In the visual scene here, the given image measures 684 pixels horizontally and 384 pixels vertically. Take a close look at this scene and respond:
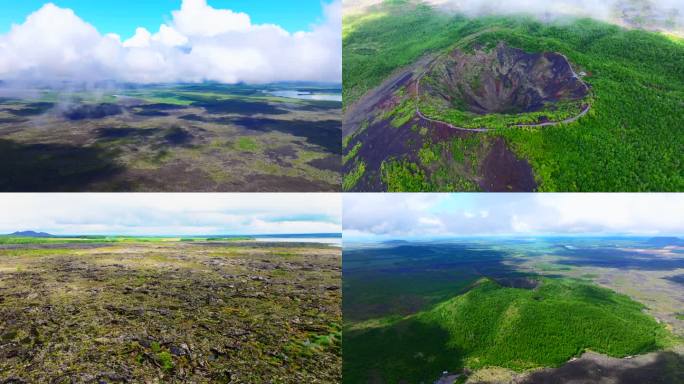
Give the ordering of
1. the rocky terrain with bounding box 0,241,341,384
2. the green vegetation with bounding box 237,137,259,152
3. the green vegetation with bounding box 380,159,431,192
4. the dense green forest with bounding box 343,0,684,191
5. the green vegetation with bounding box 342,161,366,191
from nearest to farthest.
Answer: the rocky terrain with bounding box 0,241,341,384, the dense green forest with bounding box 343,0,684,191, the green vegetation with bounding box 380,159,431,192, the green vegetation with bounding box 342,161,366,191, the green vegetation with bounding box 237,137,259,152

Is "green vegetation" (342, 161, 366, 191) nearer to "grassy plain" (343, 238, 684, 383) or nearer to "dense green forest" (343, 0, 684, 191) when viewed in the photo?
"dense green forest" (343, 0, 684, 191)

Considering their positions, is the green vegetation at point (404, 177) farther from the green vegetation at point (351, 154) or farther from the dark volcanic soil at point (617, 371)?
A: the dark volcanic soil at point (617, 371)

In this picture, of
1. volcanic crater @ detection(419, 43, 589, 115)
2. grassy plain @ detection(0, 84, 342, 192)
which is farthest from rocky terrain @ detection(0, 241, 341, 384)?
volcanic crater @ detection(419, 43, 589, 115)

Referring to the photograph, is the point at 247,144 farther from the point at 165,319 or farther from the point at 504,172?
the point at 504,172

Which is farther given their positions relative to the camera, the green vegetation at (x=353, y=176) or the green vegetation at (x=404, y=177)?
the green vegetation at (x=353, y=176)

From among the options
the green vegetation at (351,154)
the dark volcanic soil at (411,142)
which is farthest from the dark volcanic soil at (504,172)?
the green vegetation at (351,154)

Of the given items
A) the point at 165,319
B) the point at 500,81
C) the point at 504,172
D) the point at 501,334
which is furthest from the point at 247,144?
the point at 501,334

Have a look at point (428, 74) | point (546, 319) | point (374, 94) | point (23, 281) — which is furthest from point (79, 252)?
point (546, 319)
